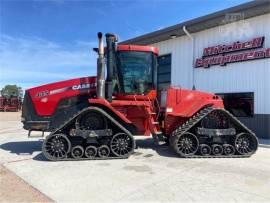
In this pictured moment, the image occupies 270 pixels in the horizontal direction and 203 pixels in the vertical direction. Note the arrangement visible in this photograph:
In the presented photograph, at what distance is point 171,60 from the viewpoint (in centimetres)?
1711

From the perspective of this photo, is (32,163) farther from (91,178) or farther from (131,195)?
(131,195)

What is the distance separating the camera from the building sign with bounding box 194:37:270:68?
12.9 meters

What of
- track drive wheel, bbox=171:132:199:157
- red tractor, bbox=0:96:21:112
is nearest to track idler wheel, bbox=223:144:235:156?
track drive wheel, bbox=171:132:199:157

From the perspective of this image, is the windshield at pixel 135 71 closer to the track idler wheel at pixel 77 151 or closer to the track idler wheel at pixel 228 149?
the track idler wheel at pixel 77 151

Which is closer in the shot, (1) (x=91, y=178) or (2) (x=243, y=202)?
(2) (x=243, y=202)

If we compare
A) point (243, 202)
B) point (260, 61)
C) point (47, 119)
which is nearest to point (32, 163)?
point (47, 119)

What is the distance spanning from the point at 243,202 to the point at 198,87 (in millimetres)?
10800

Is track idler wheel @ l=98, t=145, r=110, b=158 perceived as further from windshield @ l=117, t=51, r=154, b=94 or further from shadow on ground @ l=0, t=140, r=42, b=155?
shadow on ground @ l=0, t=140, r=42, b=155

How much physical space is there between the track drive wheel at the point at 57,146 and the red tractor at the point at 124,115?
24 millimetres

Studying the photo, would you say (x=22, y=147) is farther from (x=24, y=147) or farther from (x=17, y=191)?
(x=17, y=191)

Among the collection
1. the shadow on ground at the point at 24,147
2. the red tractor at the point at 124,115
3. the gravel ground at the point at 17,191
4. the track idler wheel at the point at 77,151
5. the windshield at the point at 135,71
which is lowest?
the gravel ground at the point at 17,191

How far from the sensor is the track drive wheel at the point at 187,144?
29.1 ft

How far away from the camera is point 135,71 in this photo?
933 centimetres

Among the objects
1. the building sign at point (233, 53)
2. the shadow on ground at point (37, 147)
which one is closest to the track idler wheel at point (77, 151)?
the shadow on ground at point (37, 147)
